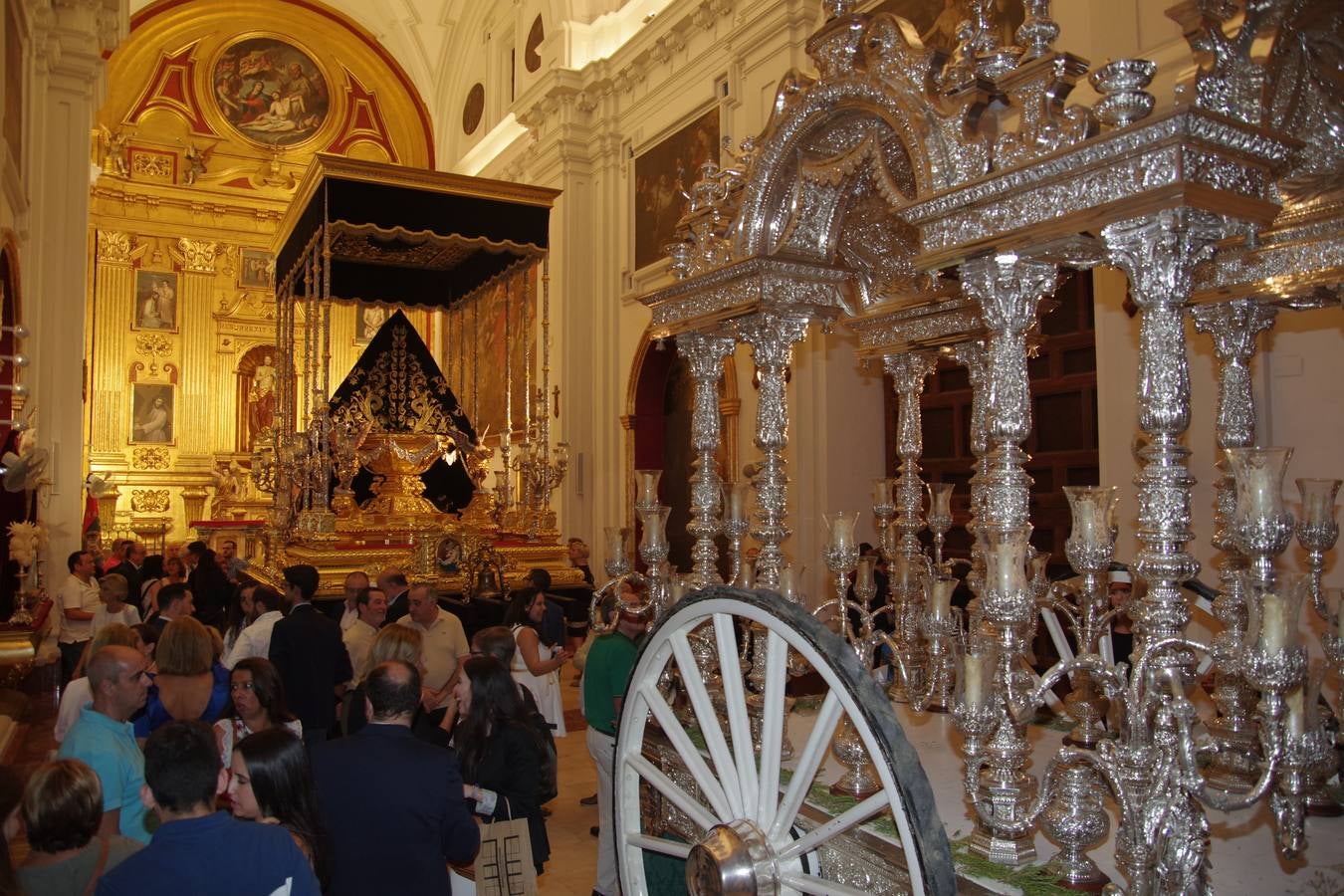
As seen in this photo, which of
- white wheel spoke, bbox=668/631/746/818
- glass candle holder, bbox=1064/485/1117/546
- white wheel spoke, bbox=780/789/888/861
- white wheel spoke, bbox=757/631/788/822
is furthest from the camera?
glass candle holder, bbox=1064/485/1117/546

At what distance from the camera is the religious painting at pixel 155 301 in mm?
22266

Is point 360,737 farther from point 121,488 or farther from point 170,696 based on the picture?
point 121,488

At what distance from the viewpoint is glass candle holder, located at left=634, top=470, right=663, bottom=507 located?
5.32m

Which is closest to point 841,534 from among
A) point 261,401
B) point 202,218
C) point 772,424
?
point 772,424

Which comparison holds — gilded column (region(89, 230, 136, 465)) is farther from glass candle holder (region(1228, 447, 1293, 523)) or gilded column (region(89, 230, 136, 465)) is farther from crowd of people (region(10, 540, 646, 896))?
glass candle holder (region(1228, 447, 1293, 523))

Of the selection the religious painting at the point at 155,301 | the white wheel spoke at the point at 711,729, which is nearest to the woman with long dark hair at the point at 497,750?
the white wheel spoke at the point at 711,729

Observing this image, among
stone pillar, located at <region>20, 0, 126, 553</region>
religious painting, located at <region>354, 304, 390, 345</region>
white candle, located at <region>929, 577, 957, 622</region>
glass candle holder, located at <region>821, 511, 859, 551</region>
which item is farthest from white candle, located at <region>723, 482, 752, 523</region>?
religious painting, located at <region>354, 304, 390, 345</region>

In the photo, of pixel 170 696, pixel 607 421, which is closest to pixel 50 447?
pixel 607 421

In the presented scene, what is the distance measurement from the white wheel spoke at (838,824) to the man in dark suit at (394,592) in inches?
187

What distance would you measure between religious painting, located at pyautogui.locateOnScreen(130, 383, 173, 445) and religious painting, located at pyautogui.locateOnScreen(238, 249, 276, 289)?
302 cm

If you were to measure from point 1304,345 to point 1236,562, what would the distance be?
294cm

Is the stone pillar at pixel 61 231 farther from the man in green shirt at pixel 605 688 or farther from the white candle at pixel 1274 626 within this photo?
the white candle at pixel 1274 626

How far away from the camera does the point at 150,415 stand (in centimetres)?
2212

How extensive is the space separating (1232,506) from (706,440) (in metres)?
2.34
